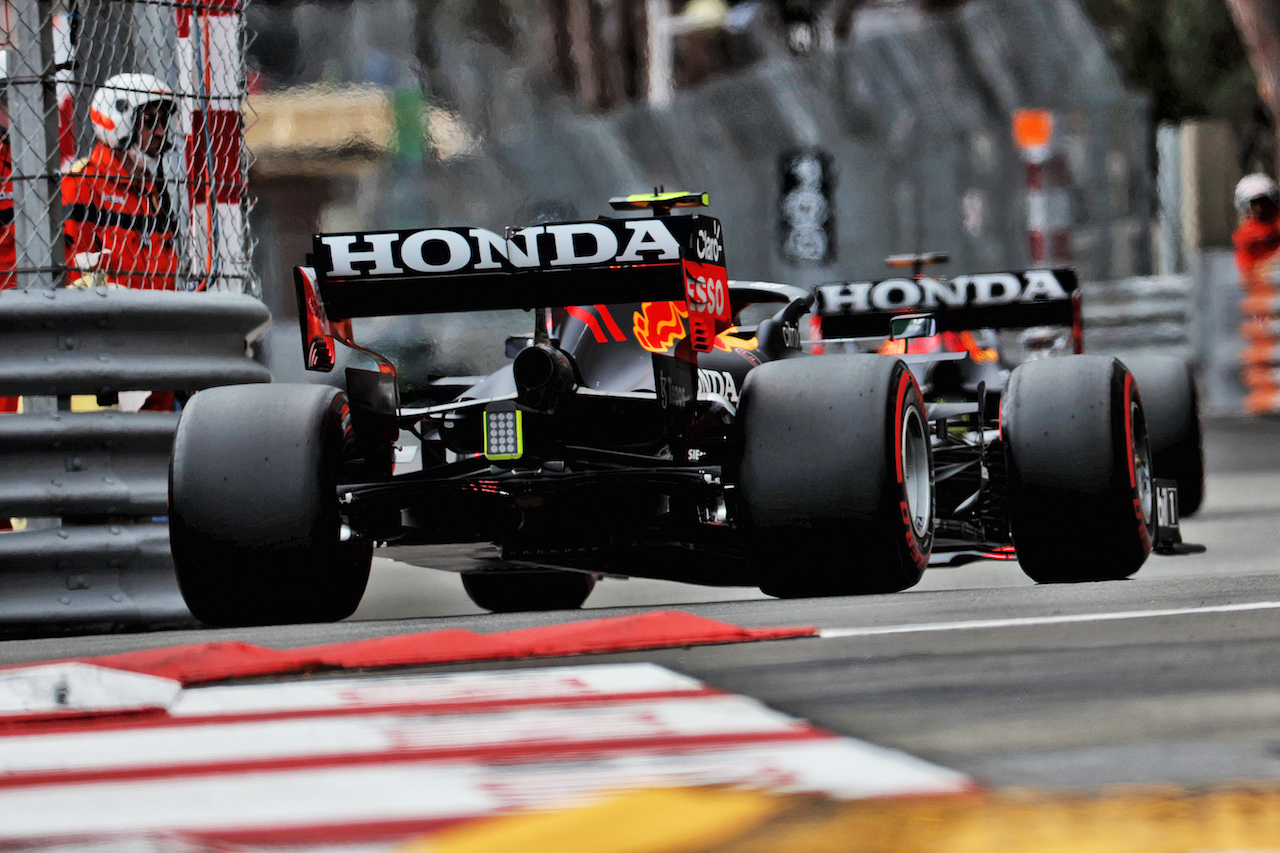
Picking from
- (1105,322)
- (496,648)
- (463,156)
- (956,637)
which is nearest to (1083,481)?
(956,637)

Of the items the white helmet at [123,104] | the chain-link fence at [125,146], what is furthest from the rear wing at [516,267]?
the white helmet at [123,104]

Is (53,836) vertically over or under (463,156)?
under

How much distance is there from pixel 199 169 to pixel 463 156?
9271mm

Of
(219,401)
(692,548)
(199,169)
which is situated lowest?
(692,548)

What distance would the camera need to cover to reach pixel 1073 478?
5848mm

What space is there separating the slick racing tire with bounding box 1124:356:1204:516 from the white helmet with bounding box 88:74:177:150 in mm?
4090

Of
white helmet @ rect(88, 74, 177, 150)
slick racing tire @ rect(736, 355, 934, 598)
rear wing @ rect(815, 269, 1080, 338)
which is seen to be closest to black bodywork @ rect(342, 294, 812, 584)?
slick racing tire @ rect(736, 355, 934, 598)

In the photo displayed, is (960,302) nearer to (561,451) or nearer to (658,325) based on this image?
(658,325)

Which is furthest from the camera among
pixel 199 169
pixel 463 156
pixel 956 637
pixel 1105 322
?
pixel 1105 322

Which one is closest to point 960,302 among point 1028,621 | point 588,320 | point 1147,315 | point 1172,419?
point 1172,419

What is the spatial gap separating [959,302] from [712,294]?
299cm

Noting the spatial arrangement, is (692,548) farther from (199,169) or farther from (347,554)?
(199,169)

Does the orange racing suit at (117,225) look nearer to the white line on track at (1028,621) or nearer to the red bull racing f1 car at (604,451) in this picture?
the red bull racing f1 car at (604,451)

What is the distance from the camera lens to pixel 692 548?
5680 mm
